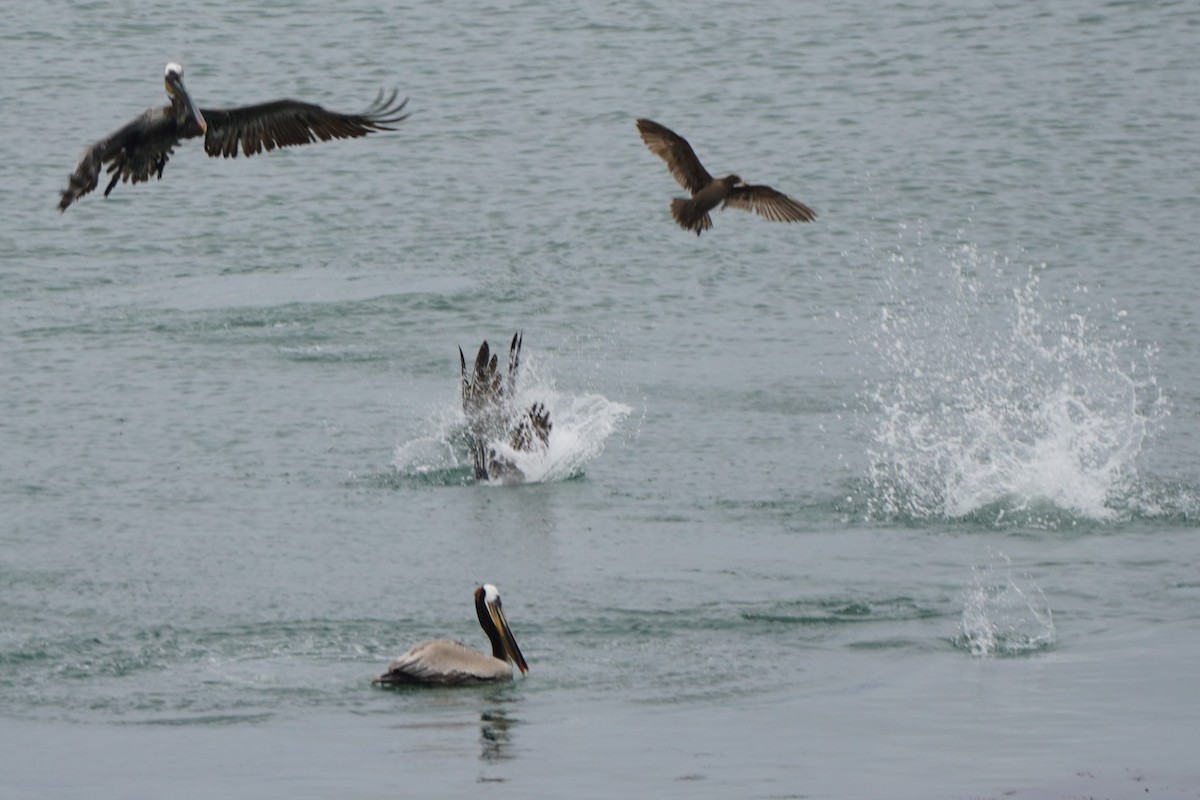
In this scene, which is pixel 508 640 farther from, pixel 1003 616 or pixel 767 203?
pixel 767 203

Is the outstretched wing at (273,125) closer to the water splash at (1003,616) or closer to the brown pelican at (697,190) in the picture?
the brown pelican at (697,190)

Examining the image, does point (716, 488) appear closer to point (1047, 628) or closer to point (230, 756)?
point (1047, 628)

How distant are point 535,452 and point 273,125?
4.88 meters

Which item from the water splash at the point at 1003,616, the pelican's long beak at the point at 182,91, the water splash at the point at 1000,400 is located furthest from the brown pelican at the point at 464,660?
the water splash at the point at 1000,400

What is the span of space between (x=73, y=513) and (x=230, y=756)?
5.09 metres

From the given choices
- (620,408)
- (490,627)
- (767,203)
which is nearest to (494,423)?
(620,408)

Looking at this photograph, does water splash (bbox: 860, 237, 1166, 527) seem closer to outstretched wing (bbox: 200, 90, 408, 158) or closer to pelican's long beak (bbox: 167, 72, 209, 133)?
outstretched wing (bbox: 200, 90, 408, 158)

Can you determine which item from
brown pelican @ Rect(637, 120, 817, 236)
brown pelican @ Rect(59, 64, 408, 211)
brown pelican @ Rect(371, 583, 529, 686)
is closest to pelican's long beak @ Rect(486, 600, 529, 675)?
brown pelican @ Rect(371, 583, 529, 686)

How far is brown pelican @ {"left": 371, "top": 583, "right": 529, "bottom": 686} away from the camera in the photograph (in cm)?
1163

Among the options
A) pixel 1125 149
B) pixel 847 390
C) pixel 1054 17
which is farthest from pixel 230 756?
pixel 1054 17

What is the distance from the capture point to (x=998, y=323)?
21.0 meters

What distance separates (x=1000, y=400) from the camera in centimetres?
1852

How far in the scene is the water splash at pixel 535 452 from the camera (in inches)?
646

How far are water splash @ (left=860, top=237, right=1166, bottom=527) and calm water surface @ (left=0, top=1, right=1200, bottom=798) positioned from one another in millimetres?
51
